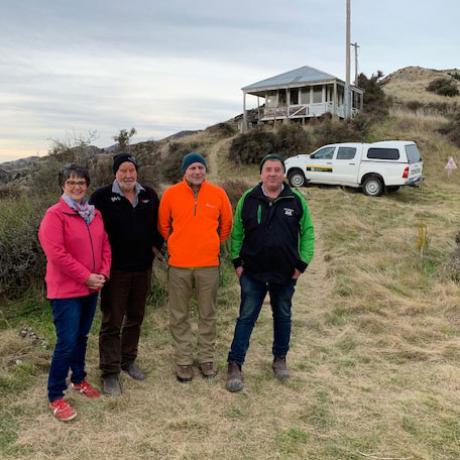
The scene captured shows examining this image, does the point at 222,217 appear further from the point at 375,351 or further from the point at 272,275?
the point at 375,351

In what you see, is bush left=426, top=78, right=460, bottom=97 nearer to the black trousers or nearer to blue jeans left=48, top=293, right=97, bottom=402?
the black trousers

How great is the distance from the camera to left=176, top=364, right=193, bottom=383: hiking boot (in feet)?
13.3

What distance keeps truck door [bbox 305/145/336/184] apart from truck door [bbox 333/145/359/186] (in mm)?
159

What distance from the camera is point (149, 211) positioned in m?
3.75

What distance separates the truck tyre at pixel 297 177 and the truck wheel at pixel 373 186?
1987 mm

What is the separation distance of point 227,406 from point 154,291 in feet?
8.18

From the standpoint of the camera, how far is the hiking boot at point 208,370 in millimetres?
4133

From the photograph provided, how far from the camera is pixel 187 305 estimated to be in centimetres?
403

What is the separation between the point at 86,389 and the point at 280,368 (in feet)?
5.41

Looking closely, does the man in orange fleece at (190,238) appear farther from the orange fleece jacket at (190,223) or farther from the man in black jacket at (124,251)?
the man in black jacket at (124,251)

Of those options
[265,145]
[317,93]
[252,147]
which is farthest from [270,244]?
[317,93]

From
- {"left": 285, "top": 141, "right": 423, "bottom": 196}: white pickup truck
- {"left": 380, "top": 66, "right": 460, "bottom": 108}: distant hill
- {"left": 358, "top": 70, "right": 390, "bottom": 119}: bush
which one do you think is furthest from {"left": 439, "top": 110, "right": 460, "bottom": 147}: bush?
{"left": 285, "top": 141, "right": 423, "bottom": 196}: white pickup truck

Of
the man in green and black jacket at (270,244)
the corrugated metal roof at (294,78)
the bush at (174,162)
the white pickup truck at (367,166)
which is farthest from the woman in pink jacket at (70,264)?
the corrugated metal roof at (294,78)

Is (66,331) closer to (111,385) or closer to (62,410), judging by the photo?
(62,410)
